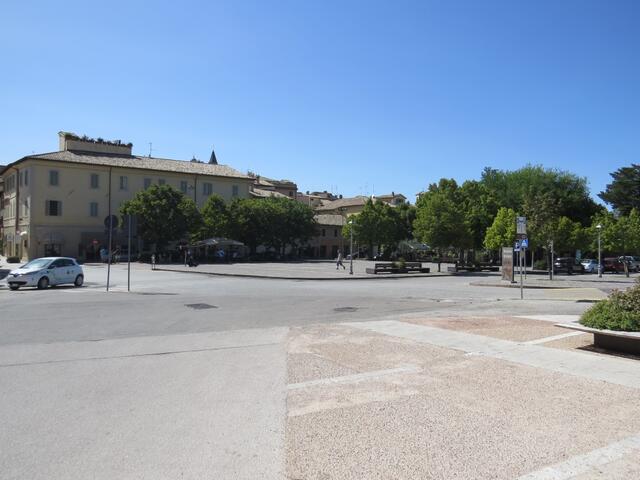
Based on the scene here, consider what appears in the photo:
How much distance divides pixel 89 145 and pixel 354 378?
70.3 m

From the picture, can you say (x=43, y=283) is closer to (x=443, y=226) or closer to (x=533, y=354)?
(x=533, y=354)

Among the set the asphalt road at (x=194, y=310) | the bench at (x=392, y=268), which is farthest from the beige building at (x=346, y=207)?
the asphalt road at (x=194, y=310)

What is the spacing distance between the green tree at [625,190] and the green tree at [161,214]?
64826mm

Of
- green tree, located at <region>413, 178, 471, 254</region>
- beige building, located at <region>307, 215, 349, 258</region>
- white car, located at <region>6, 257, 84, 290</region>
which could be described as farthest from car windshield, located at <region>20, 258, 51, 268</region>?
beige building, located at <region>307, 215, 349, 258</region>

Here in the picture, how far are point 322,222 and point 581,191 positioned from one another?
40455mm

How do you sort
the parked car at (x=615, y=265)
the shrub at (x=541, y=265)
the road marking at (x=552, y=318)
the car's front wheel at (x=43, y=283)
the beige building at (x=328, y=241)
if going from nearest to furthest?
the road marking at (x=552, y=318), the car's front wheel at (x=43, y=283), the parked car at (x=615, y=265), the shrub at (x=541, y=265), the beige building at (x=328, y=241)

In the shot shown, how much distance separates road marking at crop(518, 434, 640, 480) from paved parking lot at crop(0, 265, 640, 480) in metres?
0.02

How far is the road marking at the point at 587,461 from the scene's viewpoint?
3.97 meters

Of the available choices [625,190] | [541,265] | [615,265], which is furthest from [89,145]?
[625,190]

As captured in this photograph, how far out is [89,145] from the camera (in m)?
68.6

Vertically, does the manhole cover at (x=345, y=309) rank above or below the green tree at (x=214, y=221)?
below

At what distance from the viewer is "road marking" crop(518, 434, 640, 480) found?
3.97 metres

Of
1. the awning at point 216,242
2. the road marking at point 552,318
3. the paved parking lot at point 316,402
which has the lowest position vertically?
the paved parking lot at point 316,402

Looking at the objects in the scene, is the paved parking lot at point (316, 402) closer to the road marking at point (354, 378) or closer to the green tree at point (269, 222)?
the road marking at point (354, 378)
